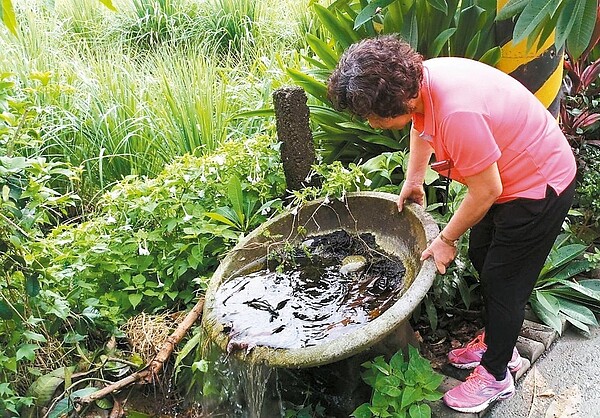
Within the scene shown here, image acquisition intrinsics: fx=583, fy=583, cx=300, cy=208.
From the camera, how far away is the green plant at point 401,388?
2111mm

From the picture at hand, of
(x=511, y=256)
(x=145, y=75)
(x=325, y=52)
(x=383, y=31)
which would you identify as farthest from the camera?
(x=145, y=75)

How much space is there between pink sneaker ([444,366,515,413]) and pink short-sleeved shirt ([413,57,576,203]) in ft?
2.49

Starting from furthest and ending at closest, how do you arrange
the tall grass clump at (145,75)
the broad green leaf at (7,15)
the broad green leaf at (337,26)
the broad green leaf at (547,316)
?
the tall grass clump at (145,75) < the broad green leaf at (337,26) < the broad green leaf at (547,316) < the broad green leaf at (7,15)

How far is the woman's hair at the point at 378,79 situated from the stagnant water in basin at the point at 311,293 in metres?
0.82

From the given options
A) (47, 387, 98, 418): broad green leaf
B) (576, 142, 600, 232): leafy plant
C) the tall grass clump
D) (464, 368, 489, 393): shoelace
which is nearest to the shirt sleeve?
(464, 368, 489, 393): shoelace

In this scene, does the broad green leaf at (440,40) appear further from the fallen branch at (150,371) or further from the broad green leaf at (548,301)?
the fallen branch at (150,371)

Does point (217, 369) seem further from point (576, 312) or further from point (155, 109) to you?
point (155, 109)

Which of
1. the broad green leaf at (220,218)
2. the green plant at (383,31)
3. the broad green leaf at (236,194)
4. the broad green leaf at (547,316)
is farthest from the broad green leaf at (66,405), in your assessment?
the broad green leaf at (547,316)

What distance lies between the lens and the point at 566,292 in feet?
9.15

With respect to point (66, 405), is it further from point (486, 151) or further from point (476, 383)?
Answer: point (486, 151)

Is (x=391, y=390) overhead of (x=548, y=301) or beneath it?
overhead

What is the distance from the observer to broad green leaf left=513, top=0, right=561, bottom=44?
197cm

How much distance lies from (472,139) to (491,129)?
0.46 feet

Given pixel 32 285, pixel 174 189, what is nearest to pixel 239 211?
pixel 174 189
